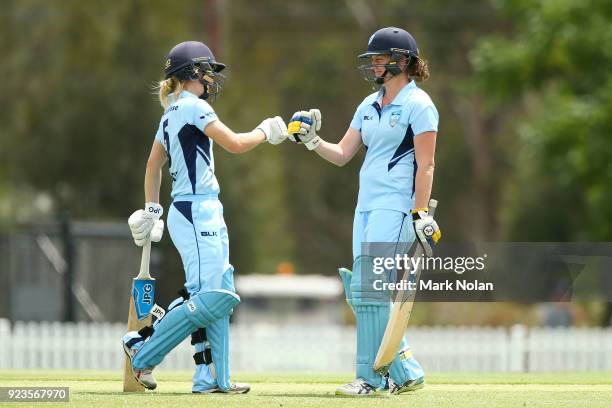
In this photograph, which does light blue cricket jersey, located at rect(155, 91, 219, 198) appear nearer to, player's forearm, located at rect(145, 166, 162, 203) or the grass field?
player's forearm, located at rect(145, 166, 162, 203)

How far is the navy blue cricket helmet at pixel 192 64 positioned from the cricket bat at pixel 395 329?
→ 1.62m

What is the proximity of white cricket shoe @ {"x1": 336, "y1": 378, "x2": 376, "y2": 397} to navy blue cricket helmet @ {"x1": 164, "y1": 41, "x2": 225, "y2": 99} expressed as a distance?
6.64 ft

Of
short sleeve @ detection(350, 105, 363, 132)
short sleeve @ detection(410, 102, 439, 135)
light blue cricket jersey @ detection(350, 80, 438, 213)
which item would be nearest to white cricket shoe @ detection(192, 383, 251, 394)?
light blue cricket jersey @ detection(350, 80, 438, 213)

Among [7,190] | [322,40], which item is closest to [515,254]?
[7,190]

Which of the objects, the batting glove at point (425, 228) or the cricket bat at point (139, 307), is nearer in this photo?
the batting glove at point (425, 228)

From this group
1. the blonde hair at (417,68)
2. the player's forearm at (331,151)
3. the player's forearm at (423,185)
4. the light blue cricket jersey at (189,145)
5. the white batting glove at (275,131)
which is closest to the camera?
the player's forearm at (423,185)

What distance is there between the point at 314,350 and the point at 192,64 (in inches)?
431

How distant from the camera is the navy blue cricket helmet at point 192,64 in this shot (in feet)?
28.9

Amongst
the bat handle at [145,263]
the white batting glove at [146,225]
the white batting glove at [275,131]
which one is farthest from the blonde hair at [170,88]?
the bat handle at [145,263]

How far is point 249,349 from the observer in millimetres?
19234

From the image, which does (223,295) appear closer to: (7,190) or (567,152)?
(567,152)

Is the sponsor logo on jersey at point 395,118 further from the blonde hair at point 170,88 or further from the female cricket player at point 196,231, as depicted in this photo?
the blonde hair at point 170,88

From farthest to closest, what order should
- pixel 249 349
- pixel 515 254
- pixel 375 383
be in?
pixel 249 349 < pixel 515 254 < pixel 375 383

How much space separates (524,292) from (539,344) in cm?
1025
